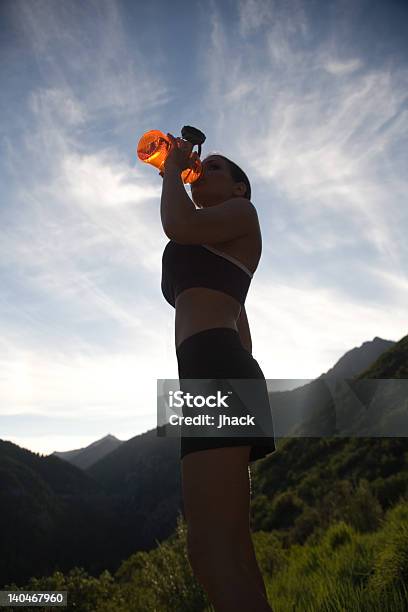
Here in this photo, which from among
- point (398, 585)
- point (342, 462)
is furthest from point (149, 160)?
point (342, 462)

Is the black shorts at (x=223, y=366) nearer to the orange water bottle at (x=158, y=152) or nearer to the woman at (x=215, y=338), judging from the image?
the woman at (x=215, y=338)

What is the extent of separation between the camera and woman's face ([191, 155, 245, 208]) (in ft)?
7.30

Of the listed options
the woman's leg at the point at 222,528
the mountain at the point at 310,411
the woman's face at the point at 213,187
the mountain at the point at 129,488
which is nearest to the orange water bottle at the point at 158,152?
the woman's face at the point at 213,187

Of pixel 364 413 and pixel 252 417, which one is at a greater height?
pixel 364 413

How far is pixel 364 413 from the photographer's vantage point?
29.1 m

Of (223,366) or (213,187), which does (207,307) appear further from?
(213,187)

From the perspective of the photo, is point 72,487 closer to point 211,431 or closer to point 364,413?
point 364,413

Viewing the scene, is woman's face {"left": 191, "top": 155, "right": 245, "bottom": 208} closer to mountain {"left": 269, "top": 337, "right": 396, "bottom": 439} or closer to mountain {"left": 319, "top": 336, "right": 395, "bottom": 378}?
mountain {"left": 269, "top": 337, "right": 396, "bottom": 439}

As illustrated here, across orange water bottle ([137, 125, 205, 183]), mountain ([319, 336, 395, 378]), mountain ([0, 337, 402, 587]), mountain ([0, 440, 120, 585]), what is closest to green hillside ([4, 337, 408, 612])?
mountain ([0, 337, 402, 587])

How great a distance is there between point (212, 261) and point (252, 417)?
655 mm

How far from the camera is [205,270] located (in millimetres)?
1812

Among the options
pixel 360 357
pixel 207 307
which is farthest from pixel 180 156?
pixel 360 357

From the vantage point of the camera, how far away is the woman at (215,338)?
1.32 metres

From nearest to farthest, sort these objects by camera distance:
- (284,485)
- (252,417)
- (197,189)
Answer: (252,417), (197,189), (284,485)
